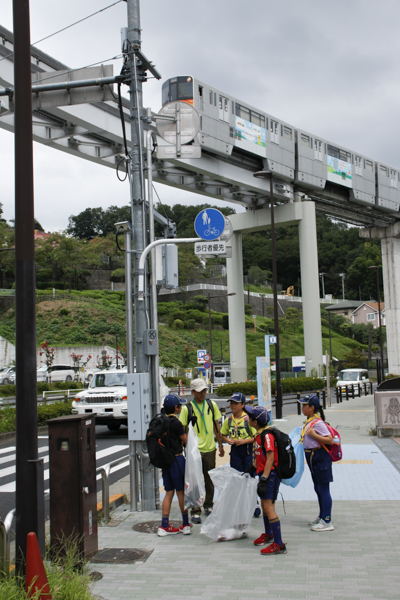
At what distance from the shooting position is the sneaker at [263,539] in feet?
19.9

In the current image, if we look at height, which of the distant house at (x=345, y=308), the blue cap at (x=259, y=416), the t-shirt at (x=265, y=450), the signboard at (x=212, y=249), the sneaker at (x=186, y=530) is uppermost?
the distant house at (x=345, y=308)

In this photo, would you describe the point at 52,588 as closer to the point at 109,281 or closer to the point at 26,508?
the point at 26,508

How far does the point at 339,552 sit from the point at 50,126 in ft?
68.3

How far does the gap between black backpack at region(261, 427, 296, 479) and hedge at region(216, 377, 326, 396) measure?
2666 cm

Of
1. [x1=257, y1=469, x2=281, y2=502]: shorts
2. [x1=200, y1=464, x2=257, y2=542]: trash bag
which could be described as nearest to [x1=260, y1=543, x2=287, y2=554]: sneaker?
[x1=257, y1=469, x2=281, y2=502]: shorts

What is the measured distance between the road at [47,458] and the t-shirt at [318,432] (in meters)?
3.82

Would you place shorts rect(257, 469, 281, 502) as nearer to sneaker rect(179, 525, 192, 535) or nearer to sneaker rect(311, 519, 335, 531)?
sneaker rect(311, 519, 335, 531)

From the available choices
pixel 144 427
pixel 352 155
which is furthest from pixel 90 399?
pixel 352 155

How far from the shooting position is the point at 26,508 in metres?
4.54

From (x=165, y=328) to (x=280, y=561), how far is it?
225 ft

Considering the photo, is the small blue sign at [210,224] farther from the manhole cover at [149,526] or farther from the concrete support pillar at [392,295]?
the concrete support pillar at [392,295]

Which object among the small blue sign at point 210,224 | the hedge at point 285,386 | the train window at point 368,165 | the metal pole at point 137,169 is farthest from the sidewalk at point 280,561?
the train window at point 368,165

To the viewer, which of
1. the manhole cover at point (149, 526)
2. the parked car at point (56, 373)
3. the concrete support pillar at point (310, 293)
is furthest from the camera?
the parked car at point (56, 373)

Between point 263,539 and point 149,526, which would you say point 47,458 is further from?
point 263,539
